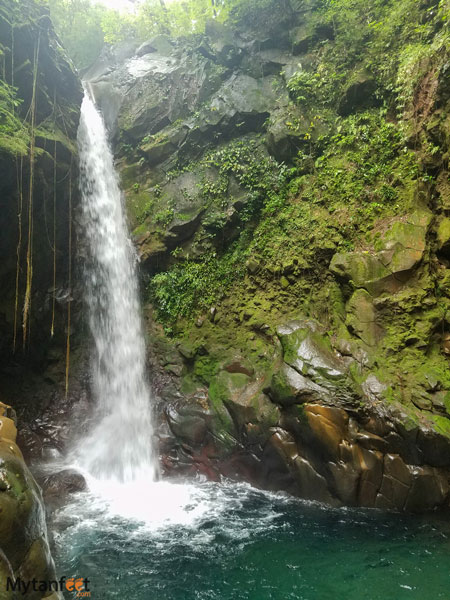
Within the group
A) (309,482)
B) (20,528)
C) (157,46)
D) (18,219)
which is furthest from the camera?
(157,46)

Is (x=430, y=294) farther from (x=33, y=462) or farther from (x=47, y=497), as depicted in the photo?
(x=33, y=462)

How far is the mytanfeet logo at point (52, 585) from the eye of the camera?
8.95ft

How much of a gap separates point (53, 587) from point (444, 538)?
16.1ft

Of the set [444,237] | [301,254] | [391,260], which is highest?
[301,254]

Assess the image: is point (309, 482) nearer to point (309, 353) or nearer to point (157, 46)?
point (309, 353)

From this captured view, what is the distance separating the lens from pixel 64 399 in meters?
8.84

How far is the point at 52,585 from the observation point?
3211mm

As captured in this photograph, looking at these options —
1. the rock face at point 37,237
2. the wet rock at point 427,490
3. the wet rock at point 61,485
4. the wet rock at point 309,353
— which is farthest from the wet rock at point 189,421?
the wet rock at point 427,490

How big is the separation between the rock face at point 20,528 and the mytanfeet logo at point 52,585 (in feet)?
0.10

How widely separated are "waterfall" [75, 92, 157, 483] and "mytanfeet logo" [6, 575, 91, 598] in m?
2.99

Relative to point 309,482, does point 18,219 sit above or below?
above

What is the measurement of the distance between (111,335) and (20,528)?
21.7 feet

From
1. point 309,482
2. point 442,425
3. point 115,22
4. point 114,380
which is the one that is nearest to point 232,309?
point 114,380

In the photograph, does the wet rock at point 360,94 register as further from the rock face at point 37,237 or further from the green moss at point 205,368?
the rock face at point 37,237
